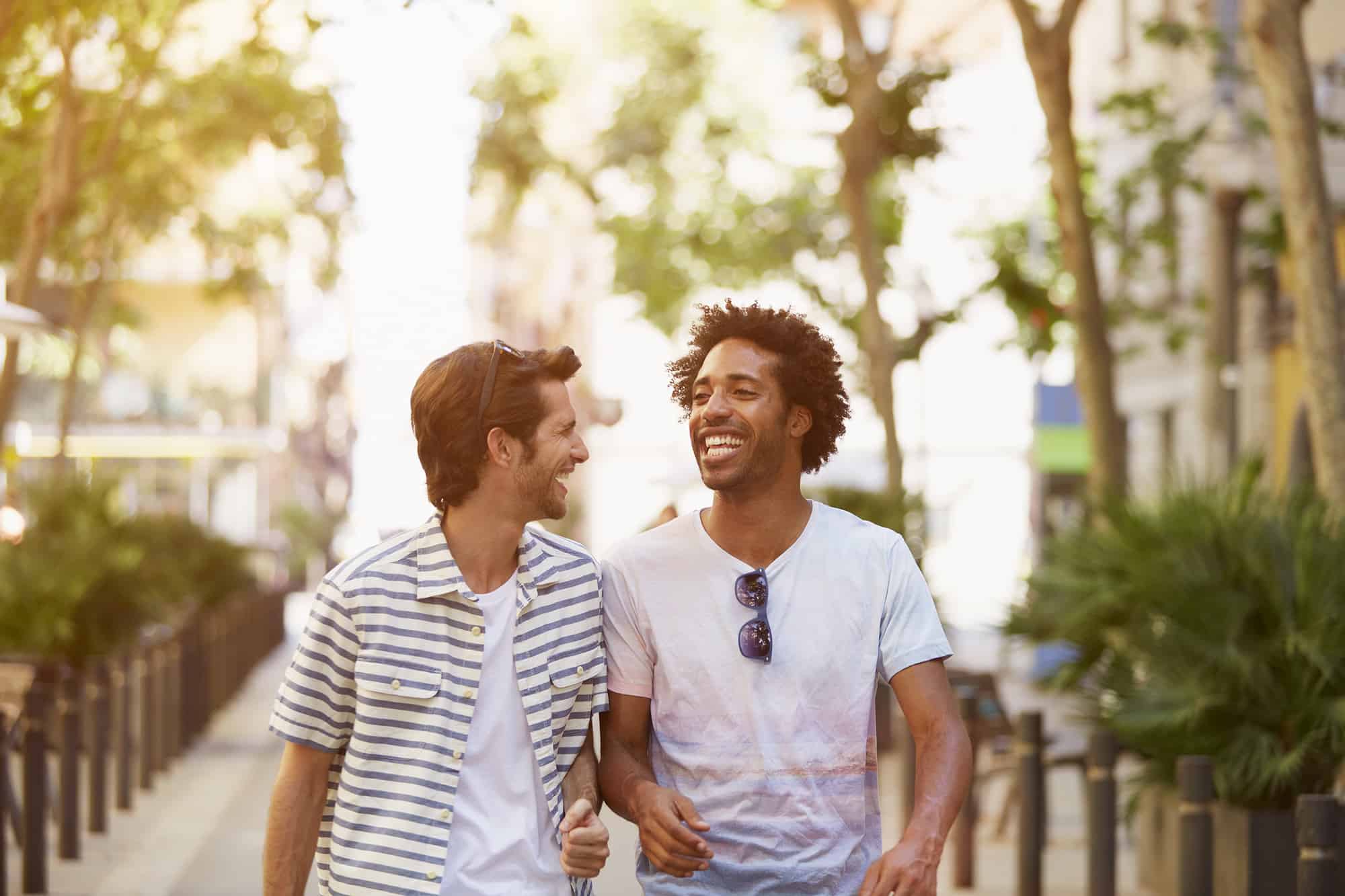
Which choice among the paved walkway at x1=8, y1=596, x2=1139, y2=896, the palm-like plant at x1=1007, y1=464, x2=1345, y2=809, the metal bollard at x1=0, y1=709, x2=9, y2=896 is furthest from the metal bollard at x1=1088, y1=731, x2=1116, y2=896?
the metal bollard at x1=0, y1=709, x2=9, y2=896

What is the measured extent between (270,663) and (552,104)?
802 cm

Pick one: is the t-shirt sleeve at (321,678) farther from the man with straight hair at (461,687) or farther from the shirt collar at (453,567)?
the shirt collar at (453,567)

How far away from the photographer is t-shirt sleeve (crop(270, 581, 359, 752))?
157 inches

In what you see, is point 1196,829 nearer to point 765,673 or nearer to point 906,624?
point 906,624

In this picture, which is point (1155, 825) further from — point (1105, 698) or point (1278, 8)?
point (1278, 8)

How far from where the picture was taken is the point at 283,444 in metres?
59.8

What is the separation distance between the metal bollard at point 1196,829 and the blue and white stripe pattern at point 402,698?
383 cm

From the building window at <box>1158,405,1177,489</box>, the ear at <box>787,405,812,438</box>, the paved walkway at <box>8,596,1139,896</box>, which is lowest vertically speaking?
the paved walkway at <box>8,596,1139,896</box>

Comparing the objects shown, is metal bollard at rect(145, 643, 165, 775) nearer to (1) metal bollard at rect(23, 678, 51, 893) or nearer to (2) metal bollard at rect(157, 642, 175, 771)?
(2) metal bollard at rect(157, 642, 175, 771)

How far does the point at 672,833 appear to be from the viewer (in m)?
3.88

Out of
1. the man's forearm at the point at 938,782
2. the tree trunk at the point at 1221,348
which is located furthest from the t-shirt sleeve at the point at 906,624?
the tree trunk at the point at 1221,348

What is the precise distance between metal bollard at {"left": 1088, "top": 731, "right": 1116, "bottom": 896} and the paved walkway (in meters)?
1.80

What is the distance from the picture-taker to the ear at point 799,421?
4.28m

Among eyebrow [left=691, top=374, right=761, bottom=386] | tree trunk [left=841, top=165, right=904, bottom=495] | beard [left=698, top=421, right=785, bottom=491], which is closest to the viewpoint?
beard [left=698, top=421, right=785, bottom=491]
